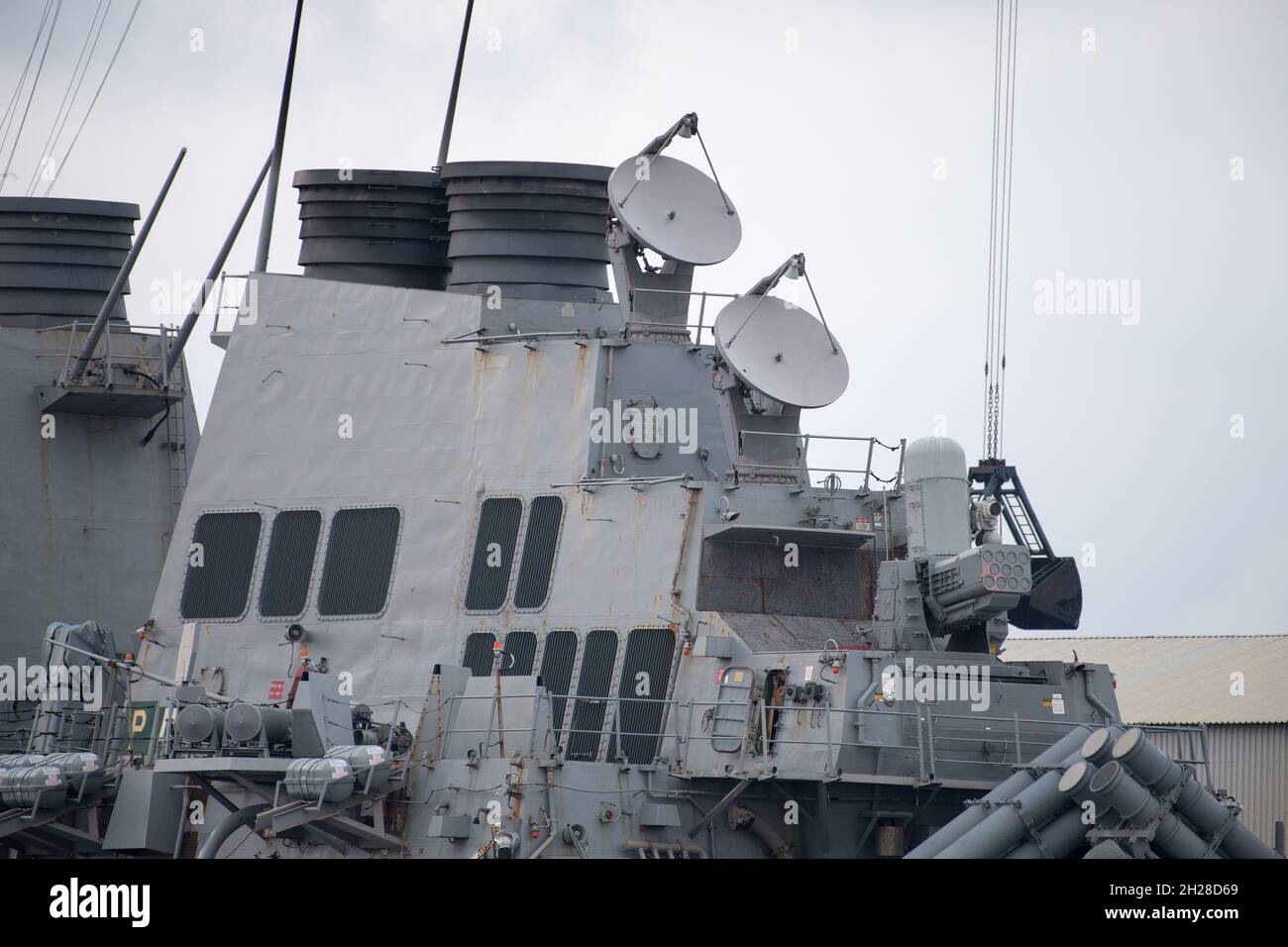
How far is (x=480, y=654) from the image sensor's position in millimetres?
22594

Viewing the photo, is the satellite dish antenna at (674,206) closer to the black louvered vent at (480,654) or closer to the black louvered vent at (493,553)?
the black louvered vent at (493,553)

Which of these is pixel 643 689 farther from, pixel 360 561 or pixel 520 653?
pixel 360 561

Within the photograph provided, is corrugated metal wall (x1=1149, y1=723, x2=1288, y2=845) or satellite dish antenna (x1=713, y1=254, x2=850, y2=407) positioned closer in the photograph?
satellite dish antenna (x1=713, y1=254, x2=850, y2=407)

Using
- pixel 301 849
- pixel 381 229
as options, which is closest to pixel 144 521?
pixel 381 229

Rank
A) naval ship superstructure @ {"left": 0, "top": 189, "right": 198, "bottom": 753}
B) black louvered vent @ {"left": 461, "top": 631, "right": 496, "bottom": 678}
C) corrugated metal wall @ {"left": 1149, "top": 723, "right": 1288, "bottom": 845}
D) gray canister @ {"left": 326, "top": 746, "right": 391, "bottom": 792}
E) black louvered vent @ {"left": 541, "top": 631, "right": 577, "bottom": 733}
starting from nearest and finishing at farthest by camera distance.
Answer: gray canister @ {"left": 326, "top": 746, "right": 391, "bottom": 792}
black louvered vent @ {"left": 541, "top": 631, "right": 577, "bottom": 733}
black louvered vent @ {"left": 461, "top": 631, "right": 496, "bottom": 678}
naval ship superstructure @ {"left": 0, "top": 189, "right": 198, "bottom": 753}
corrugated metal wall @ {"left": 1149, "top": 723, "right": 1288, "bottom": 845}

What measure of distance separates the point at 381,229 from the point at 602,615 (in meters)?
8.14

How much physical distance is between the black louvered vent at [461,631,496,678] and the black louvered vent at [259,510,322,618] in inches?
96.4

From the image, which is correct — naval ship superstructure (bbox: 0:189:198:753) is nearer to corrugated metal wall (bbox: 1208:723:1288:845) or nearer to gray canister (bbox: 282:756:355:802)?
gray canister (bbox: 282:756:355:802)

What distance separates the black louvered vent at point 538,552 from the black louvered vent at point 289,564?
2942 mm

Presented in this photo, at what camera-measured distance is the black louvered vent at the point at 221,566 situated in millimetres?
24375

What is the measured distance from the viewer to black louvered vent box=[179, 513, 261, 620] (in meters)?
24.4

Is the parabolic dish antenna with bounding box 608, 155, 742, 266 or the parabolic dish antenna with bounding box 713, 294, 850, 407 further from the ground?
the parabolic dish antenna with bounding box 608, 155, 742, 266
